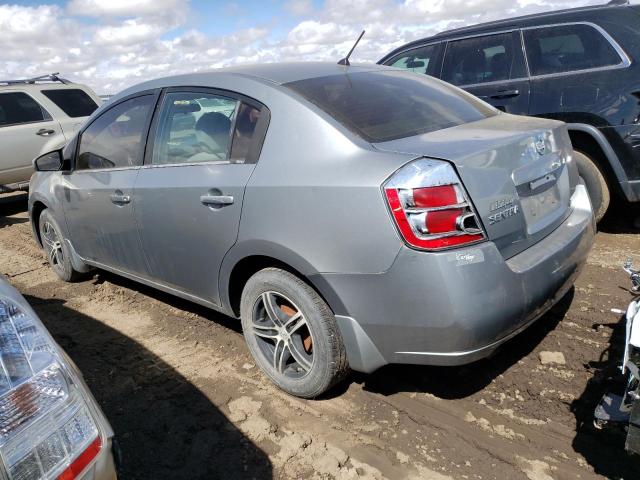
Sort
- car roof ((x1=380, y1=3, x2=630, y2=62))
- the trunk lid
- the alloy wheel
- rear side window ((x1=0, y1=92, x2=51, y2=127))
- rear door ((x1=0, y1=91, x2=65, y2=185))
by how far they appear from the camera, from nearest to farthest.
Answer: the trunk lid → the alloy wheel → car roof ((x1=380, y1=3, x2=630, y2=62)) → rear door ((x1=0, y1=91, x2=65, y2=185)) → rear side window ((x1=0, y1=92, x2=51, y2=127))

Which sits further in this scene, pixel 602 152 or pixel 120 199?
pixel 602 152

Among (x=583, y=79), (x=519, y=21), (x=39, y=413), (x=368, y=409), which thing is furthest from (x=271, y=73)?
(x=519, y=21)

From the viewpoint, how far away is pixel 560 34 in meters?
5.05

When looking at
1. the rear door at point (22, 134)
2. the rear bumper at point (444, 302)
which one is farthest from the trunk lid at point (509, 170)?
the rear door at point (22, 134)

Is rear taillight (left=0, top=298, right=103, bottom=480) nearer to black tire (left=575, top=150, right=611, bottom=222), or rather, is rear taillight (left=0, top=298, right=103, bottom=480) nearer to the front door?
the front door

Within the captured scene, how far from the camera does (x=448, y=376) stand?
3070mm

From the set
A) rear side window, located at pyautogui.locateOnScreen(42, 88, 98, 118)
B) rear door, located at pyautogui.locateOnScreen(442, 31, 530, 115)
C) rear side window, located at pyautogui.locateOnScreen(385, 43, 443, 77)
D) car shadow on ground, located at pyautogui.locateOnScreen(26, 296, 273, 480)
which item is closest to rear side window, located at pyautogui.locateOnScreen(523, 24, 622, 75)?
rear door, located at pyautogui.locateOnScreen(442, 31, 530, 115)

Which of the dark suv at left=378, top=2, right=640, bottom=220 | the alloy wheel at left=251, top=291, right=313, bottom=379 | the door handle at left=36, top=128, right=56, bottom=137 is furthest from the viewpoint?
the door handle at left=36, top=128, right=56, bottom=137

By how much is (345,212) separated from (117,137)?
2269 mm

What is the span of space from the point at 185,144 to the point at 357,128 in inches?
48.4

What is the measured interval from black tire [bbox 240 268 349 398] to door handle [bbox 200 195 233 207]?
419 millimetres

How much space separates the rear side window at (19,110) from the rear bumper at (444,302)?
799 cm

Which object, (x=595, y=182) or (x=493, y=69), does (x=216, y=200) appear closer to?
(x=595, y=182)

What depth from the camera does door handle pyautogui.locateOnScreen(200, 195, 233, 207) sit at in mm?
Answer: 2902
